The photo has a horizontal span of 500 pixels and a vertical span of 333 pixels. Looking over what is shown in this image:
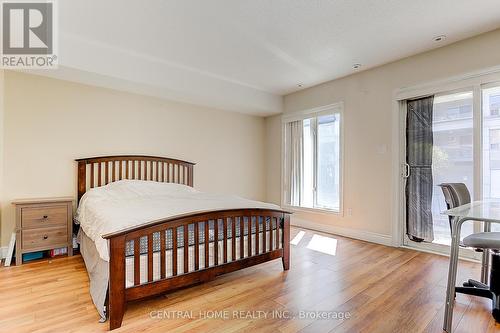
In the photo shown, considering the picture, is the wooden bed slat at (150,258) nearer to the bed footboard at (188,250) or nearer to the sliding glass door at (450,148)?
the bed footboard at (188,250)

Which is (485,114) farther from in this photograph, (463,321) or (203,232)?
(203,232)

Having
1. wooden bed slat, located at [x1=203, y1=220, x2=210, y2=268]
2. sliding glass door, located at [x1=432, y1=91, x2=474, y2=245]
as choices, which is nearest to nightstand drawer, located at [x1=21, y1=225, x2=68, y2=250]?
→ wooden bed slat, located at [x1=203, y1=220, x2=210, y2=268]

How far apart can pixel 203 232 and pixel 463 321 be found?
196 centimetres

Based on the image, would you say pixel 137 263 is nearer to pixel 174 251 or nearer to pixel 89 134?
pixel 174 251

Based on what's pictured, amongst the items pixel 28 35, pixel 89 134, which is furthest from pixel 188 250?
pixel 28 35

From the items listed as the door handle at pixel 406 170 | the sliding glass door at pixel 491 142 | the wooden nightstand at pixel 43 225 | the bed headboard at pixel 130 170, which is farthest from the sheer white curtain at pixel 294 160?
the wooden nightstand at pixel 43 225

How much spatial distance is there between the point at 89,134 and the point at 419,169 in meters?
4.37

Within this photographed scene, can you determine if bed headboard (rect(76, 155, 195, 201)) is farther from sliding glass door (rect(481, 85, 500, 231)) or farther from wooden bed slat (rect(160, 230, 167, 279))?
sliding glass door (rect(481, 85, 500, 231))

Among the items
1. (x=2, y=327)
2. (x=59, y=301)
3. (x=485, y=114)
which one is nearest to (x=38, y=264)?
(x=59, y=301)

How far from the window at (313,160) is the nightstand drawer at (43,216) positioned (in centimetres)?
354

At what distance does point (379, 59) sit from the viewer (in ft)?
11.0

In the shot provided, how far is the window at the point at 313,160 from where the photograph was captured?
14.0ft

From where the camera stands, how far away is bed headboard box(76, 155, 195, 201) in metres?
3.36

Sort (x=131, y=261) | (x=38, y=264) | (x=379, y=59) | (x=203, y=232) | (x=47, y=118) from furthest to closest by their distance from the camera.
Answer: (x=379, y=59)
(x=47, y=118)
(x=38, y=264)
(x=203, y=232)
(x=131, y=261)
